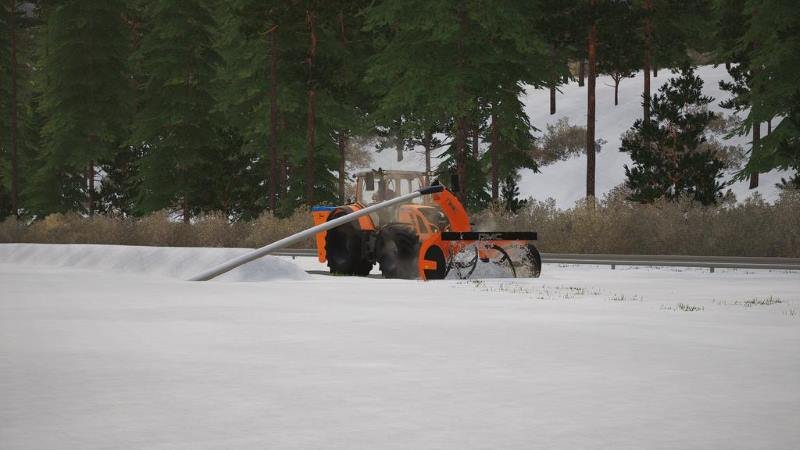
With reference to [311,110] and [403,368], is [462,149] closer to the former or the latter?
[311,110]

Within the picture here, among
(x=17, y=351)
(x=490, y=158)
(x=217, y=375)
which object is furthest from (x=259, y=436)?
(x=490, y=158)

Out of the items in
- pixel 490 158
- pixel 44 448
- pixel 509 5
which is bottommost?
pixel 44 448

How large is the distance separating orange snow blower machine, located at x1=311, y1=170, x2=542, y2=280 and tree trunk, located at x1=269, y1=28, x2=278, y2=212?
25.8m

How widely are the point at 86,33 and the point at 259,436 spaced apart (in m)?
64.5

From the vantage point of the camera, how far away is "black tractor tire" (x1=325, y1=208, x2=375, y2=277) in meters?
26.7

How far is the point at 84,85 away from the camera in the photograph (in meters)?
69.5

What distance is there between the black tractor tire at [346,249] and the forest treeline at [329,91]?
1418 centimetres

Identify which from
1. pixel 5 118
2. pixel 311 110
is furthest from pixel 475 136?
pixel 5 118

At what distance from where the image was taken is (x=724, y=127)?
8244 centimetres

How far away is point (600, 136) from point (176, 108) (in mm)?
32199

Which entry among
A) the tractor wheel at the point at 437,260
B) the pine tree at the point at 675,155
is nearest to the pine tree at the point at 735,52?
the pine tree at the point at 675,155

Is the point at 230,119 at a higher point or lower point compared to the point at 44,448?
higher

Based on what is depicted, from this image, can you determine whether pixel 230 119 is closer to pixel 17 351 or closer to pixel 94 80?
pixel 94 80

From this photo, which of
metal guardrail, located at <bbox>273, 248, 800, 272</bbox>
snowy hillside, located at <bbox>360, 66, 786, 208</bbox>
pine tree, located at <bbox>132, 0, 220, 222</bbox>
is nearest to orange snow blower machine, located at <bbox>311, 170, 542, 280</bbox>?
metal guardrail, located at <bbox>273, 248, 800, 272</bbox>
